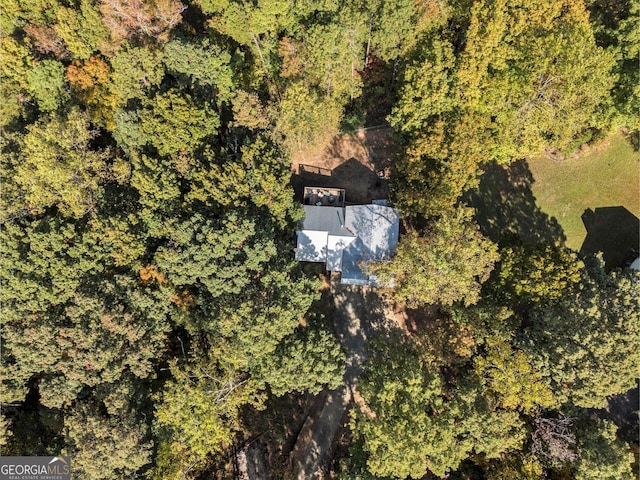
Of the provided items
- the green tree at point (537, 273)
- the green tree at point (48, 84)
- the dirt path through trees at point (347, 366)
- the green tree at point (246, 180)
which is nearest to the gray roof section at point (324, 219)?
the green tree at point (246, 180)

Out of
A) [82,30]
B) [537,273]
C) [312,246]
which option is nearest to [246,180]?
[312,246]

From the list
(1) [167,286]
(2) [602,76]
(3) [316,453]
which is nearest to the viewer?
(2) [602,76]

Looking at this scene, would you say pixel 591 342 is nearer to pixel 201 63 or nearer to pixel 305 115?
pixel 305 115

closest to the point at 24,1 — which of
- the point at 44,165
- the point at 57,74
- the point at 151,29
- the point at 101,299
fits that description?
the point at 57,74

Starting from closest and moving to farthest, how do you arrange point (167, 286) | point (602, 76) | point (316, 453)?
point (602, 76)
point (167, 286)
point (316, 453)

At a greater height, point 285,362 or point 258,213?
point 258,213

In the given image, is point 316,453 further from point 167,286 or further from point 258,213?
point 258,213
